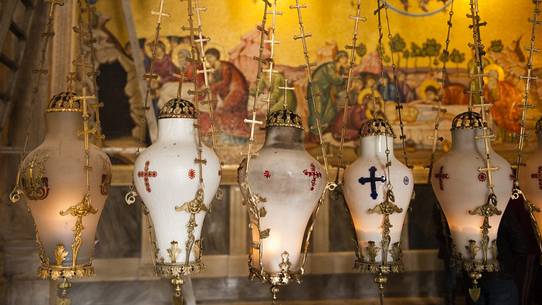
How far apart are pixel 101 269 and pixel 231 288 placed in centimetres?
113

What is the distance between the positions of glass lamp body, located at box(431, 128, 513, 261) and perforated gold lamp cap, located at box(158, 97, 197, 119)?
3.51 feet

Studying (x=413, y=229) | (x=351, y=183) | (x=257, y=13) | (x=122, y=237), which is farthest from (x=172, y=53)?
(x=351, y=183)

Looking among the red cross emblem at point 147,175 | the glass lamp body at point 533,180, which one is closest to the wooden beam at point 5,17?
the red cross emblem at point 147,175

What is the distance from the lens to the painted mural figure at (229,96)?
4984 mm

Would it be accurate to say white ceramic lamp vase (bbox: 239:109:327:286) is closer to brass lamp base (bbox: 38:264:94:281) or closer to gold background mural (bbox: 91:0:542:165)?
brass lamp base (bbox: 38:264:94:281)

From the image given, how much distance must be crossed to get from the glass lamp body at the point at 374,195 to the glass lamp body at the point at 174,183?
59 centimetres

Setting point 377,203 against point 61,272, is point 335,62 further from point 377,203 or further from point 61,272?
point 61,272

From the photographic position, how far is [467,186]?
2102 millimetres

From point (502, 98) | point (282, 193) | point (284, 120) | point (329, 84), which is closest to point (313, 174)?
Result: point (282, 193)

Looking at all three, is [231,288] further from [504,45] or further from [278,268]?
[504,45]

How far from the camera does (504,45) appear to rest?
531cm

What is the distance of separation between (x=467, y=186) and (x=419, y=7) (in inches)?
143

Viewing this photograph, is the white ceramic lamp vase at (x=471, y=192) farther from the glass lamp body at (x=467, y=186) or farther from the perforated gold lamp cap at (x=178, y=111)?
the perforated gold lamp cap at (x=178, y=111)

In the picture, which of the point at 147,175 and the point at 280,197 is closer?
the point at 147,175
